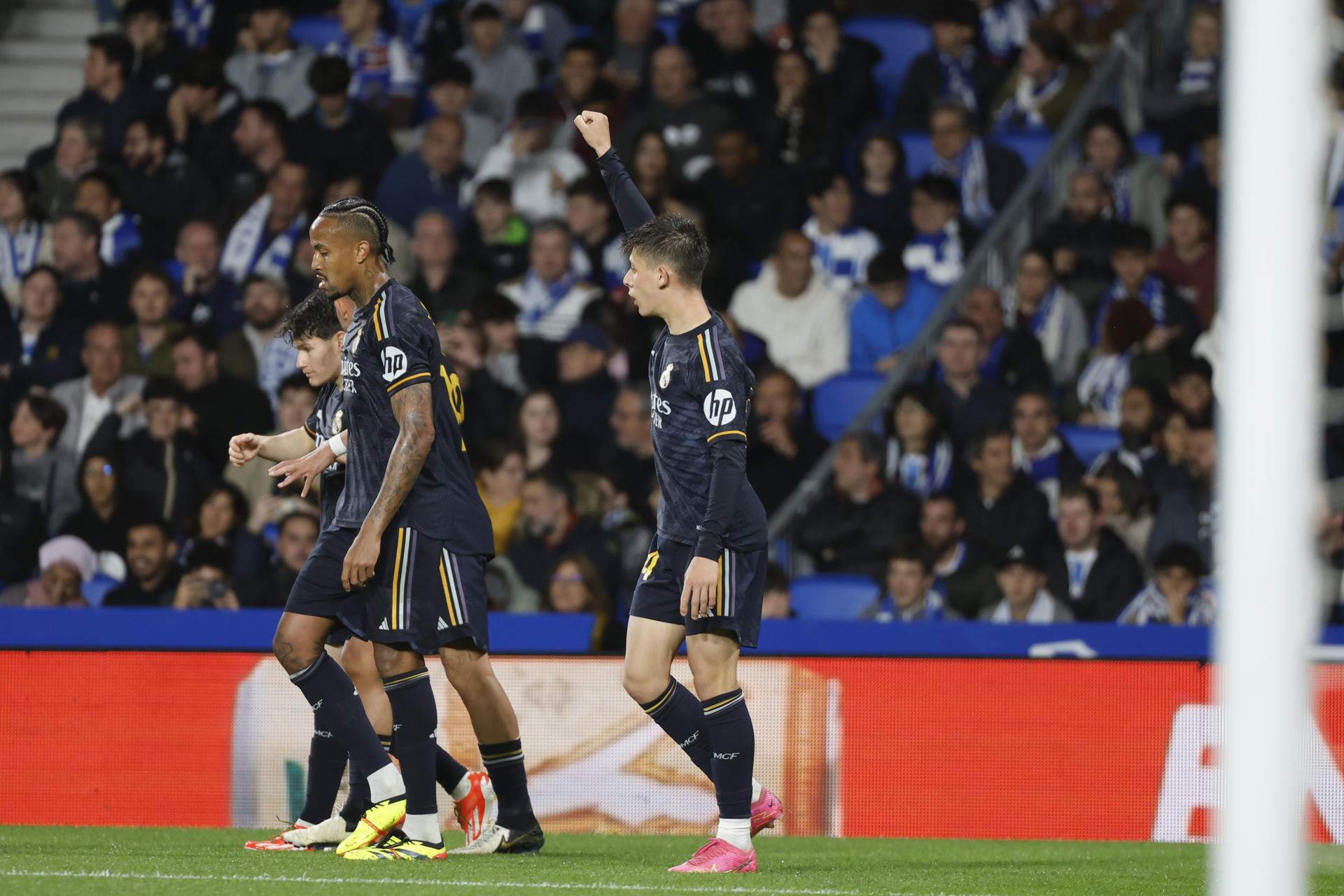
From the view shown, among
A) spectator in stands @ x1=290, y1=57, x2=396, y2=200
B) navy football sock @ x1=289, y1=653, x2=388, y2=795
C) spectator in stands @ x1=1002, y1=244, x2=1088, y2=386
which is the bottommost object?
navy football sock @ x1=289, y1=653, x2=388, y2=795

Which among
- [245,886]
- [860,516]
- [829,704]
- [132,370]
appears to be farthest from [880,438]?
[245,886]

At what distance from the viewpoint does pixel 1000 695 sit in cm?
808

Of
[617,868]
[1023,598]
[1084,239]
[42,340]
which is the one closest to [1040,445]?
[1023,598]

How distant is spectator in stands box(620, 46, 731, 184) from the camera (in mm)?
12273

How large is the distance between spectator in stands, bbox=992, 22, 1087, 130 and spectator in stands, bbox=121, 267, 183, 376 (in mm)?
5423

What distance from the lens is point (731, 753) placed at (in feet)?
19.0

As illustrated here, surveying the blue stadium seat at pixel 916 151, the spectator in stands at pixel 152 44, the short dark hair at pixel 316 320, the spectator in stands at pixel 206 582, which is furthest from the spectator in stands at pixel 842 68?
the short dark hair at pixel 316 320

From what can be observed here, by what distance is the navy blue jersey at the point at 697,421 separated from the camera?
228 inches

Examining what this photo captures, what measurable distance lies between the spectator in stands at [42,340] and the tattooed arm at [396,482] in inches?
236

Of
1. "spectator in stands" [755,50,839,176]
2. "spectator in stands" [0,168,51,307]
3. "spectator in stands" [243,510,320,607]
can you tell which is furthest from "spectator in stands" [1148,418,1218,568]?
"spectator in stands" [0,168,51,307]

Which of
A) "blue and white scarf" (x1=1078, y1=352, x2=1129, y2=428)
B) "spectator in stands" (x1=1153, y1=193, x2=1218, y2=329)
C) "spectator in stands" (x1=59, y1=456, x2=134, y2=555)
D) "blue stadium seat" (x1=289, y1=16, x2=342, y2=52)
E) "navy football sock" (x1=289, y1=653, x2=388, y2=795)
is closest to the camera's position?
"navy football sock" (x1=289, y1=653, x2=388, y2=795)

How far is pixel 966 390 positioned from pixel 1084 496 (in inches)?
43.9

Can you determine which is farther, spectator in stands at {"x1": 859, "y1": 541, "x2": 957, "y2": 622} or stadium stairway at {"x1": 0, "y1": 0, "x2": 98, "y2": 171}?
stadium stairway at {"x1": 0, "y1": 0, "x2": 98, "y2": 171}

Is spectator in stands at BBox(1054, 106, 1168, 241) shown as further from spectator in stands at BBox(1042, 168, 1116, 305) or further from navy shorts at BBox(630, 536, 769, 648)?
navy shorts at BBox(630, 536, 769, 648)
